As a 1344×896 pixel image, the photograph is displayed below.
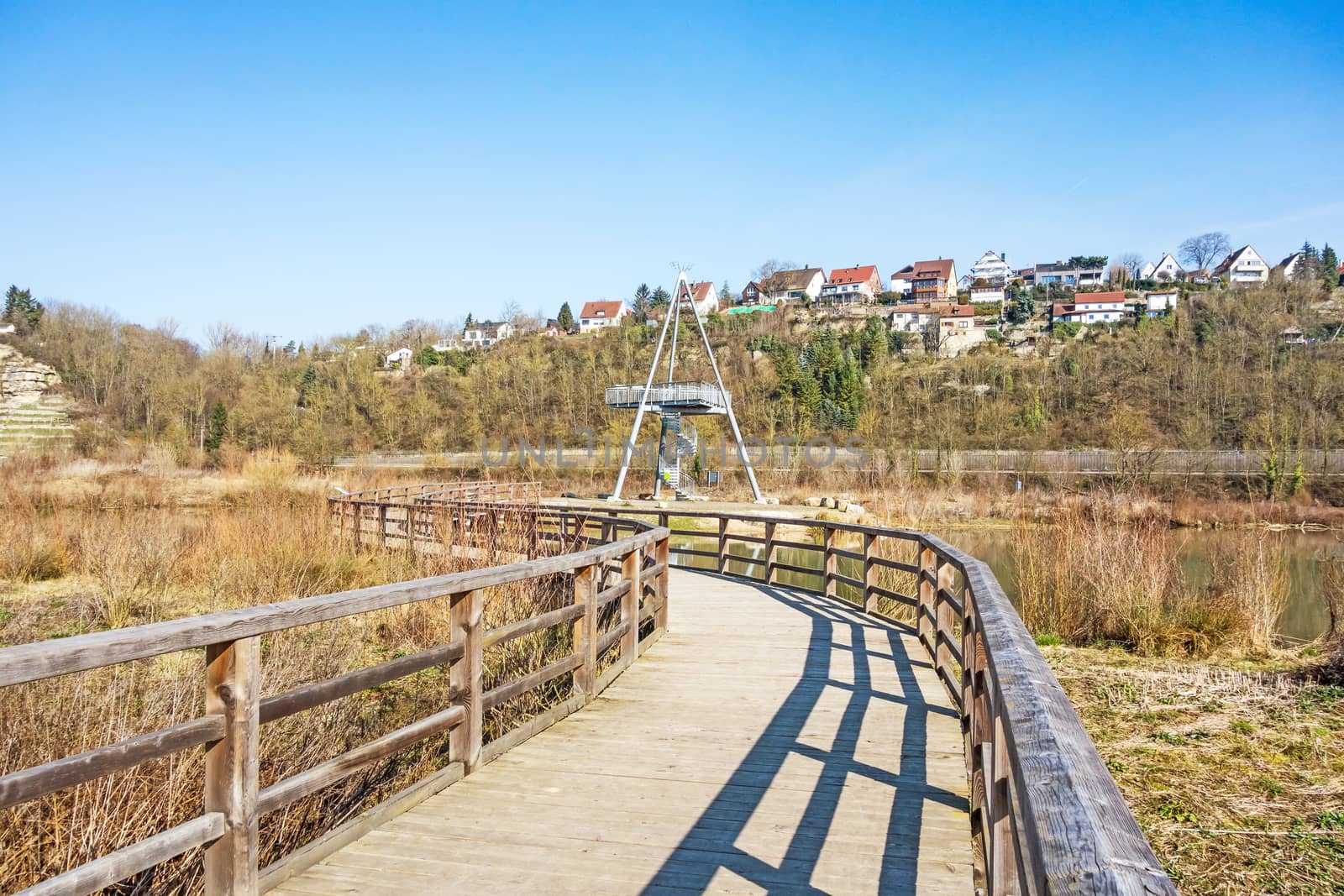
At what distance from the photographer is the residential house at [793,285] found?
11750 centimetres

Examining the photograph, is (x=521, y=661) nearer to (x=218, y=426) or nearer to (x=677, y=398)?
(x=677, y=398)

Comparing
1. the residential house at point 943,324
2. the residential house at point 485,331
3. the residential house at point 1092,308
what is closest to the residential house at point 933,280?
the residential house at point 943,324

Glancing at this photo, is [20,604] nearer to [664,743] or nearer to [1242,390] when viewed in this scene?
[664,743]

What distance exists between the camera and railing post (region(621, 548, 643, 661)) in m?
7.50

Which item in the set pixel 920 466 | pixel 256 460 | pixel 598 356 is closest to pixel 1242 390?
pixel 920 466

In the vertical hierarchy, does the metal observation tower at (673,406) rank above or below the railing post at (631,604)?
above

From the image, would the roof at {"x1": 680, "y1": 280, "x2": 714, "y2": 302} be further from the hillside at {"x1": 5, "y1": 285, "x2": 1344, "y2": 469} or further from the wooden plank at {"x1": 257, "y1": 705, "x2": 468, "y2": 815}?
the wooden plank at {"x1": 257, "y1": 705, "x2": 468, "y2": 815}

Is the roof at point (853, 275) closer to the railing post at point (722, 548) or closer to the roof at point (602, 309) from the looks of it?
the roof at point (602, 309)

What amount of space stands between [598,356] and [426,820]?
73.7 m

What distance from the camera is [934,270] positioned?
11612 centimetres

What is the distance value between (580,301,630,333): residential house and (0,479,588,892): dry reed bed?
10767cm

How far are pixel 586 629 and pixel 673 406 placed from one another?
2945 cm

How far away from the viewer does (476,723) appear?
4.62 metres

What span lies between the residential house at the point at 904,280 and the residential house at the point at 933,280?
1.02 feet
